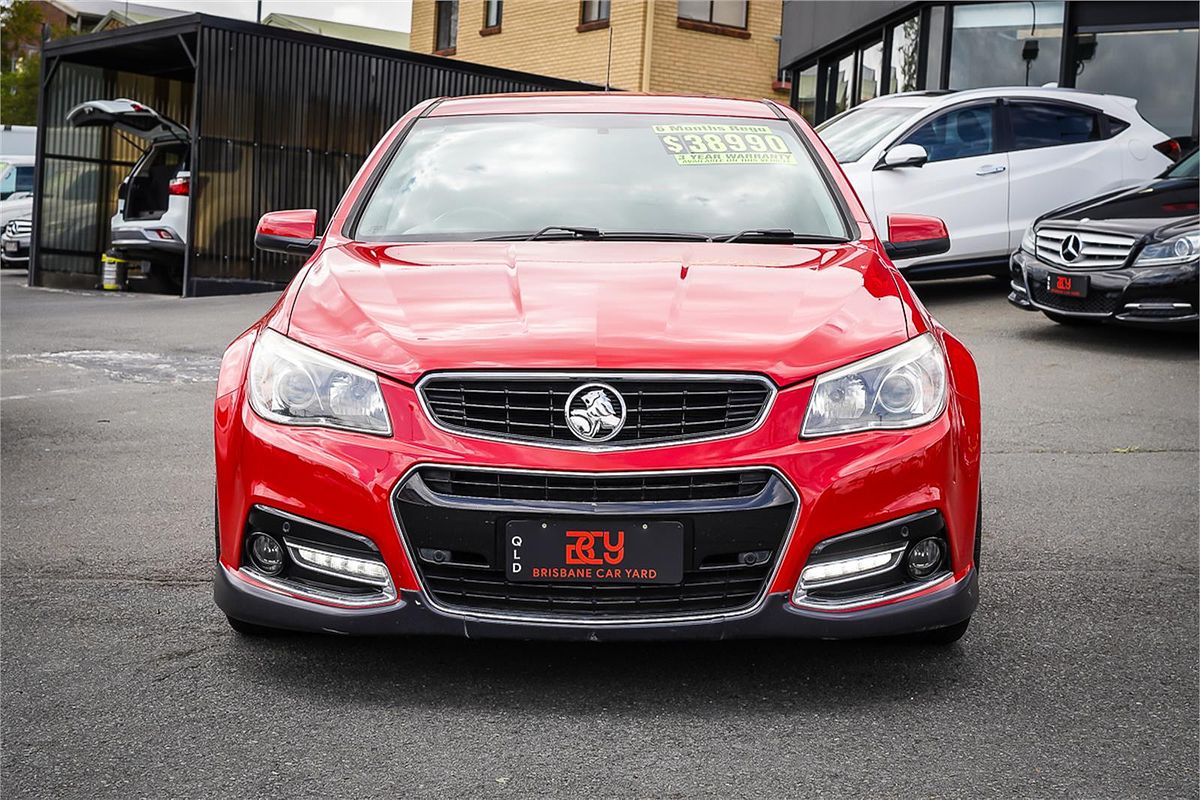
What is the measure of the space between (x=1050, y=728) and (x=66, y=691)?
2329 mm

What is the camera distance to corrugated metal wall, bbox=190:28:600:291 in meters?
17.9

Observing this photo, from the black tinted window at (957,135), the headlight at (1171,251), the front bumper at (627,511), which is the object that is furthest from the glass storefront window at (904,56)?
the front bumper at (627,511)

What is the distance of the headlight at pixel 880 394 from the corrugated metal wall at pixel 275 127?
15262 mm

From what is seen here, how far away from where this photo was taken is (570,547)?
339cm

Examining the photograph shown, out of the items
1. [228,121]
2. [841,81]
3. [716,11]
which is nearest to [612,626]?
[228,121]

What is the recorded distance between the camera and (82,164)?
69.2 feet

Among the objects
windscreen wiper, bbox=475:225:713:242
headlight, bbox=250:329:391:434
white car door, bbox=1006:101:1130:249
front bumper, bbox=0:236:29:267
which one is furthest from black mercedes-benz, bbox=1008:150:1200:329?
front bumper, bbox=0:236:29:267

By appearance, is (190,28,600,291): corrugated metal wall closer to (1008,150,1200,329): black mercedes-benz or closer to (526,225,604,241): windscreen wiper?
(1008,150,1200,329): black mercedes-benz

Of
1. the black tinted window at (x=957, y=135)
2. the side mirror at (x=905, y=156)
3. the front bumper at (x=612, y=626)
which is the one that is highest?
the black tinted window at (x=957, y=135)

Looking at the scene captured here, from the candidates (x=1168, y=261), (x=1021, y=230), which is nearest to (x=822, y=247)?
(x=1168, y=261)

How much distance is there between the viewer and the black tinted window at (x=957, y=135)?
12562 millimetres

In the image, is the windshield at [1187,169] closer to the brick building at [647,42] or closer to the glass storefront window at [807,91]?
the glass storefront window at [807,91]

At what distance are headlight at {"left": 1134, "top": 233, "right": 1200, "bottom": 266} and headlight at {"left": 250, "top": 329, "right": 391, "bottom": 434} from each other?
Answer: 8.01 metres

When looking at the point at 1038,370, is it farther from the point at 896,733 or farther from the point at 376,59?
the point at 376,59
